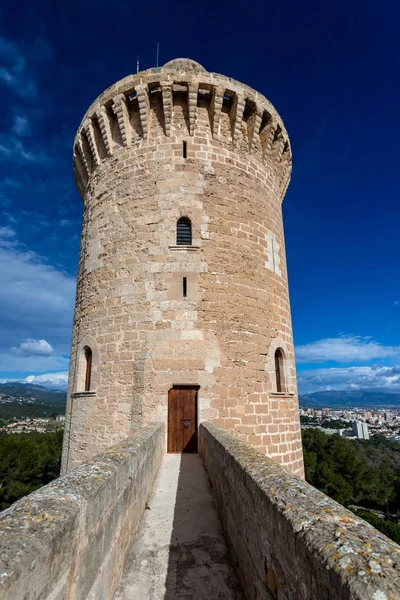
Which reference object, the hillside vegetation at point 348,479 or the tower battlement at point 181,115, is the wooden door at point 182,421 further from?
the hillside vegetation at point 348,479

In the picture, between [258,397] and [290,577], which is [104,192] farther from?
[290,577]

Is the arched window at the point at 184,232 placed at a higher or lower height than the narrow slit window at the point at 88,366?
higher

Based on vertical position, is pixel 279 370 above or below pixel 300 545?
above

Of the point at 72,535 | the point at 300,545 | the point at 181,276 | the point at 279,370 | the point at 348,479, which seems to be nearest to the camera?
the point at 300,545

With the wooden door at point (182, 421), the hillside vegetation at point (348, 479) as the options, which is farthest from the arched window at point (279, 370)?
the hillside vegetation at point (348, 479)

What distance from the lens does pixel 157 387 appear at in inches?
293

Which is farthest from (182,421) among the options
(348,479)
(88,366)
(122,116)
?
(348,479)

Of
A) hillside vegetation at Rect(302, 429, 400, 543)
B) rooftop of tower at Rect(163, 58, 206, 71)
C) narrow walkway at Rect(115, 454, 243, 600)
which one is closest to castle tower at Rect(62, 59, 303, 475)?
narrow walkway at Rect(115, 454, 243, 600)

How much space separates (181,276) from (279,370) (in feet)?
11.7

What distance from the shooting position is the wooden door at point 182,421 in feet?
24.6

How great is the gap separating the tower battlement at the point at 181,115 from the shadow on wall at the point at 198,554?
25.2 feet

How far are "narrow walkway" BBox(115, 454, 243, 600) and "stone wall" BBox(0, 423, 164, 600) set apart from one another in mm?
217

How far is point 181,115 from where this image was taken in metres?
9.23

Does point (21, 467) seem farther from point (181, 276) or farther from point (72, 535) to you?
point (72, 535)
